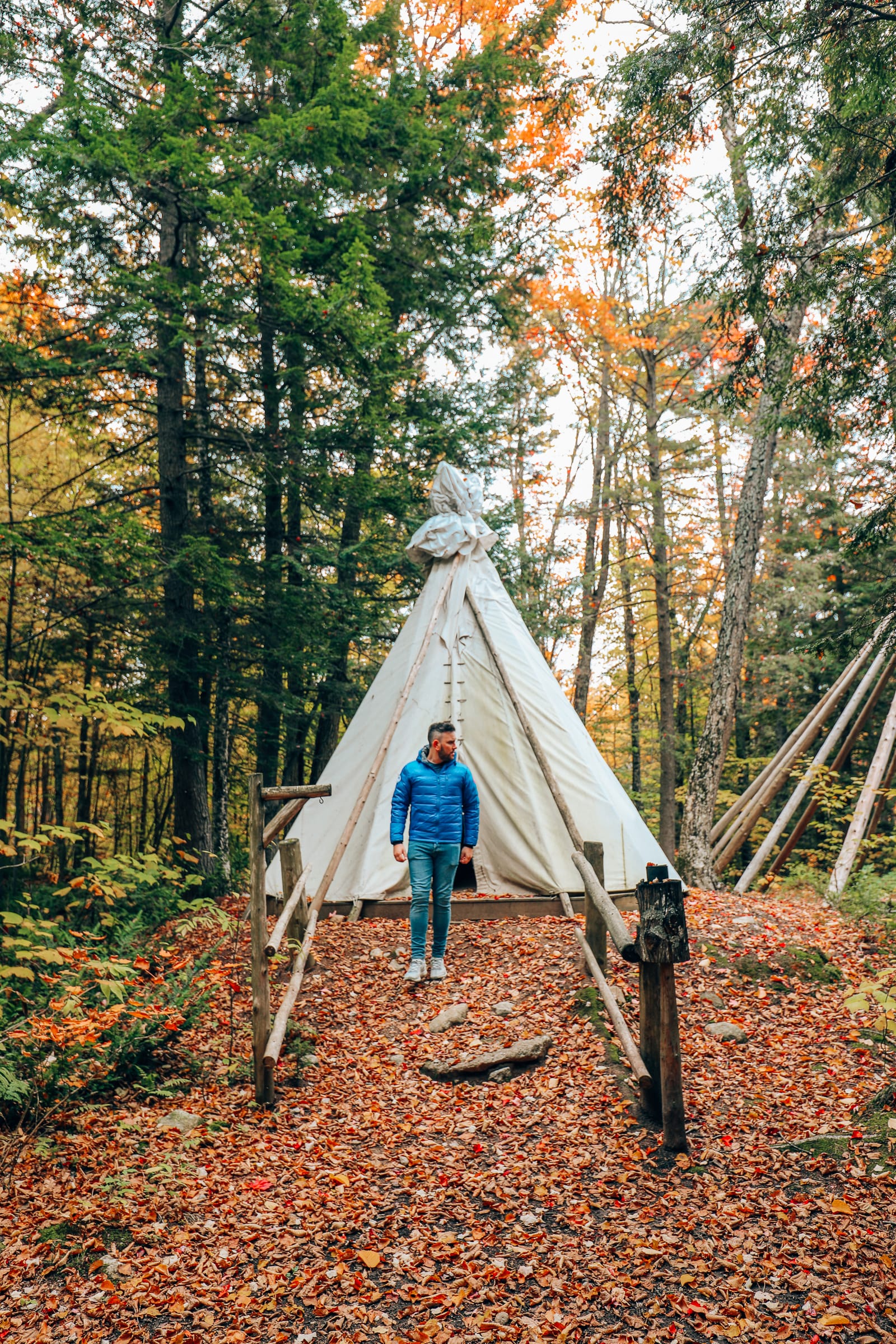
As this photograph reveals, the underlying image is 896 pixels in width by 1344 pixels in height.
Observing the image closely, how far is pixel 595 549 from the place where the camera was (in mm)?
16406

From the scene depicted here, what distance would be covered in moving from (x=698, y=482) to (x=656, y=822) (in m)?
8.01

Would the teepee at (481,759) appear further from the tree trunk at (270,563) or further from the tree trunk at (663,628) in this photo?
the tree trunk at (663,628)

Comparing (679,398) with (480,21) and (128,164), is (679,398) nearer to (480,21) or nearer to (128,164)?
(480,21)

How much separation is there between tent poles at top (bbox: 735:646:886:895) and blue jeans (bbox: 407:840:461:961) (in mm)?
4783

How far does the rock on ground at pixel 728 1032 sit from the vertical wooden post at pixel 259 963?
2663 millimetres

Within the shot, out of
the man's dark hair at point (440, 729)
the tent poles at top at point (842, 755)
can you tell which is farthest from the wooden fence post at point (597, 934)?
the tent poles at top at point (842, 755)

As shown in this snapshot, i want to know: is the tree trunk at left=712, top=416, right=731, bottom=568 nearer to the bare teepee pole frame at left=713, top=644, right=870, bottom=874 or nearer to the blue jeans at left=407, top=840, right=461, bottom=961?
the bare teepee pole frame at left=713, top=644, right=870, bottom=874

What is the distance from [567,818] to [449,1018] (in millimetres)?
2012

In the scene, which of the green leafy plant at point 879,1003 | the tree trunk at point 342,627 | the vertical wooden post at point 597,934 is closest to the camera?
the green leafy plant at point 879,1003

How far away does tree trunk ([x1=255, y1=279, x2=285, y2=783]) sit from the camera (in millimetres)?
8641

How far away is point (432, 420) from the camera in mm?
10656

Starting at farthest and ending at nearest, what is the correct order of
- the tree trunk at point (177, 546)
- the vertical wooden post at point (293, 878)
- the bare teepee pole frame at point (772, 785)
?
the bare teepee pole frame at point (772, 785), the tree trunk at point (177, 546), the vertical wooden post at point (293, 878)

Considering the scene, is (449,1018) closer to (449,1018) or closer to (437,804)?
(449,1018)

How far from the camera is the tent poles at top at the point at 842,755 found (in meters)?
10.3
